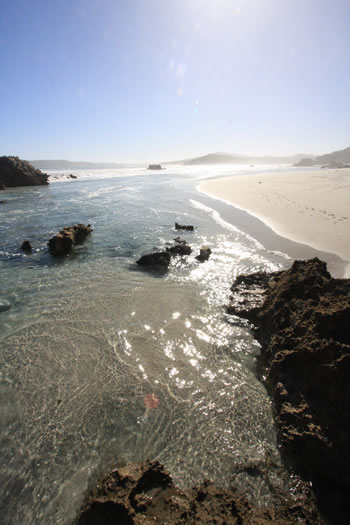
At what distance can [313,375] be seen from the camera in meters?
3.82

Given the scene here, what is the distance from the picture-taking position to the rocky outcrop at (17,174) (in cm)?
4400

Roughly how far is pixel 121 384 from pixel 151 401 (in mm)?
678

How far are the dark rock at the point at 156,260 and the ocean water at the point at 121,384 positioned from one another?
1.21 feet

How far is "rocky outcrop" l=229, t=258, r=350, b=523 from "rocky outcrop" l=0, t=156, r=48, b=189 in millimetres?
50518

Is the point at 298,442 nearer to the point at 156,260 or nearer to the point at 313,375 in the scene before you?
the point at 313,375

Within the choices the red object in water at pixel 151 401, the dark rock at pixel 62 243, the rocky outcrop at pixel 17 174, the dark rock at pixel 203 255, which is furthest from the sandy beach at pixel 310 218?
the rocky outcrop at pixel 17 174

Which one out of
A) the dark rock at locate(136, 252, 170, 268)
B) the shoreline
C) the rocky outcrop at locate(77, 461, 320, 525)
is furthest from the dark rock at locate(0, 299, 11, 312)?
the shoreline

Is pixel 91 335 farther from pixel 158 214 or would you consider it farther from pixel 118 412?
pixel 158 214

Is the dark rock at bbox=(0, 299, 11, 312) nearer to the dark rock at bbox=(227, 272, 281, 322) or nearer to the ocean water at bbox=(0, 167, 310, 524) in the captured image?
the ocean water at bbox=(0, 167, 310, 524)

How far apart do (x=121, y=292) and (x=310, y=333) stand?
17.5ft

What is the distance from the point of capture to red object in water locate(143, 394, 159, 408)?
4.20 meters

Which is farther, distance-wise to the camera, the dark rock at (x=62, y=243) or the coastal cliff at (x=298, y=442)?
the dark rock at (x=62, y=243)

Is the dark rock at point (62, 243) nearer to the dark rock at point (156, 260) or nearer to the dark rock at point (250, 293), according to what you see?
the dark rock at point (156, 260)

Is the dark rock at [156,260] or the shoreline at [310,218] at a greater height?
the shoreline at [310,218]
